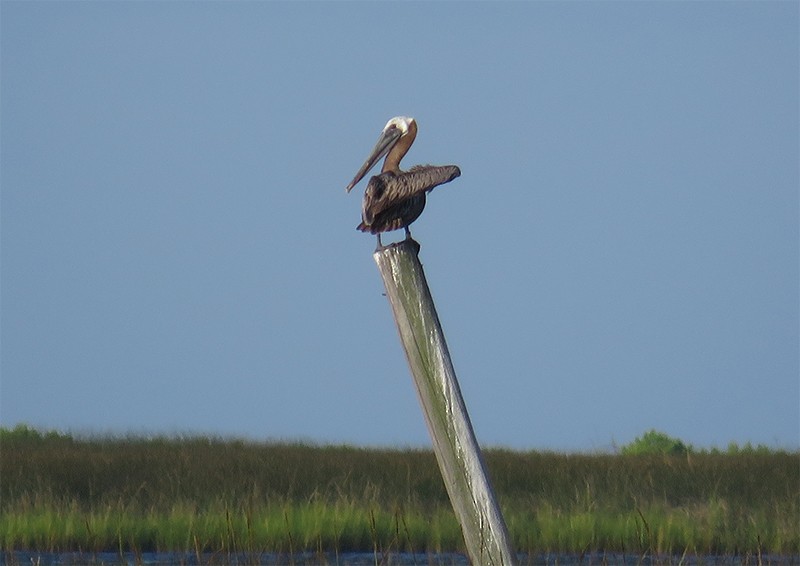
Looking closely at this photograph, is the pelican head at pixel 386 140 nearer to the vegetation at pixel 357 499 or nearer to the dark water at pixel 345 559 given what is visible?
the vegetation at pixel 357 499

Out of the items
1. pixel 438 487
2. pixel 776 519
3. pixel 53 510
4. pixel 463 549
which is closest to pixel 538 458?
pixel 438 487

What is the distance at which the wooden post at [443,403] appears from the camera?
4273 mm

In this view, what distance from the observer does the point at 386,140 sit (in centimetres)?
661

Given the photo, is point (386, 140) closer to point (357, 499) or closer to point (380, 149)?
point (380, 149)

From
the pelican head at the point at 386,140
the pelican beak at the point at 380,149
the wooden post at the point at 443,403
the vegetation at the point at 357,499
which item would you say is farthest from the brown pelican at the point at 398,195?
the vegetation at the point at 357,499

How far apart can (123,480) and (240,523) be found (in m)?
3.22

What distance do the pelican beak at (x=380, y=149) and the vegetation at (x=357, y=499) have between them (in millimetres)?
2653

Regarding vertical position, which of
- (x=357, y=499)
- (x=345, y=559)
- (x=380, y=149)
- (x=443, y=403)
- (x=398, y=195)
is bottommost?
(x=345, y=559)

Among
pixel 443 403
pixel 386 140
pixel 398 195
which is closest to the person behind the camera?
pixel 443 403

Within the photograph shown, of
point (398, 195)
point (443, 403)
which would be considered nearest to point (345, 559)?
point (398, 195)

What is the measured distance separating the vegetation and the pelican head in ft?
8.77

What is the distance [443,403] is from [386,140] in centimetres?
266

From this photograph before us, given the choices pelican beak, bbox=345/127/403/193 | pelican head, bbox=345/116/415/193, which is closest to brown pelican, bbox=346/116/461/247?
pelican head, bbox=345/116/415/193

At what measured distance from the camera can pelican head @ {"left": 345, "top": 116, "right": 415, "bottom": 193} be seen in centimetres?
610
